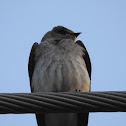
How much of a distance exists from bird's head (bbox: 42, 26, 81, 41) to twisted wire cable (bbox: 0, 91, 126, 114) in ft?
20.4

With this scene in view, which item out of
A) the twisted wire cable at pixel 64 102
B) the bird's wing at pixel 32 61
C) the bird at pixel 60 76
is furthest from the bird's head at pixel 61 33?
the twisted wire cable at pixel 64 102

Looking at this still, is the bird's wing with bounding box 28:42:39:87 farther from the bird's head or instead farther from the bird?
the bird's head

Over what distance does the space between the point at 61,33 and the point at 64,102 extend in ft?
22.0

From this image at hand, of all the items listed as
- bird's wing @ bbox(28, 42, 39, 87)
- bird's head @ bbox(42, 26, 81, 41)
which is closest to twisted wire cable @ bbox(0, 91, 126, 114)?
bird's wing @ bbox(28, 42, 39, 87)

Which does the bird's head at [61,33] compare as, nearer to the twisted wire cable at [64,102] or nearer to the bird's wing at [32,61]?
the bird's wing at [32,61]

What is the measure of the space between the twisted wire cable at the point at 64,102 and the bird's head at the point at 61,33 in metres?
6.22

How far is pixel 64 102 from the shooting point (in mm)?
3021

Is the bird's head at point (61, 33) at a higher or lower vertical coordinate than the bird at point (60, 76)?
higher

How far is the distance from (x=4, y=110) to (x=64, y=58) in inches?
160

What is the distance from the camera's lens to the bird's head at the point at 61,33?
9.27 metres

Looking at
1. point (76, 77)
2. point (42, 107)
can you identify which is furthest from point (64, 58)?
point (42, 107)

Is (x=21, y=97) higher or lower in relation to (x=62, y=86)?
higher

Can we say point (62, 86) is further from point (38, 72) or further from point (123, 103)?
point (123, 103)

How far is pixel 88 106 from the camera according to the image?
9.91 feet
